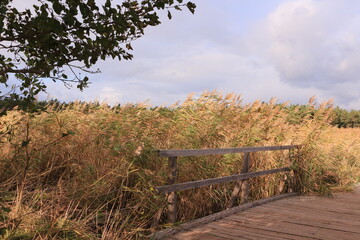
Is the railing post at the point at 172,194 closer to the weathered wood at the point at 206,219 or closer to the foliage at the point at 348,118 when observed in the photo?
the weathered wood at the point at 206,219

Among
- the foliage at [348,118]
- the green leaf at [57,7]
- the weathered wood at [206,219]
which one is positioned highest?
the foliage at [348,118]

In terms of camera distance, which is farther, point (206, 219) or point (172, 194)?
point (206, 219)

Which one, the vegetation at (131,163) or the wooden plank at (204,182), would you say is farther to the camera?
the wooden plank at (204,182)

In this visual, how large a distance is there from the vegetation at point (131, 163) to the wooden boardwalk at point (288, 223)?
673mm

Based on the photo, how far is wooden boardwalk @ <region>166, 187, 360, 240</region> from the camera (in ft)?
16.8

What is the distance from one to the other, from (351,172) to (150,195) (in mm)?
7289

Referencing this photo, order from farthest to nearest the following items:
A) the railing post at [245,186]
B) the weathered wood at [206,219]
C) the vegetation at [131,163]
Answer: the railing post at [245,186], the weathered wood at [206,219], the vegetation at [131,163]

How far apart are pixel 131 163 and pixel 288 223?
8.50 feet

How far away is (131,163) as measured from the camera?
514 centimetres

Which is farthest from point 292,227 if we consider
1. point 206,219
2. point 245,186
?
point 245,186

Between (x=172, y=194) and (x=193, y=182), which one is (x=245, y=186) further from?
(x=172, y=194)

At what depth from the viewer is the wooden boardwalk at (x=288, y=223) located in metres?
5.11

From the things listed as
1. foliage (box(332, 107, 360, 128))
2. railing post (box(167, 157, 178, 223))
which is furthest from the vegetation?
foliage (box(332, 107, 360, 128))

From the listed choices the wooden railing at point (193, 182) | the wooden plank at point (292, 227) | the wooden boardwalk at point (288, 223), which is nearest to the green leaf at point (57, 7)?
the wooden railing at point (193, 182)
